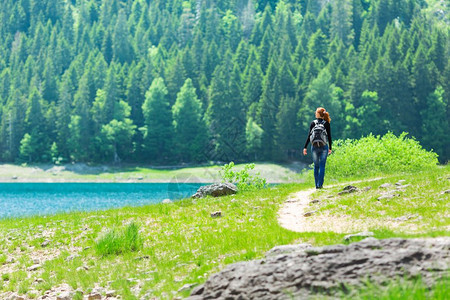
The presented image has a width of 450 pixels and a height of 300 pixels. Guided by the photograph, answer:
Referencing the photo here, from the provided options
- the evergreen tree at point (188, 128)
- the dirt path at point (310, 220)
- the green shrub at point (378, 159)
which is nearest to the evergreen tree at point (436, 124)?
the evergreen tree at point (188, 128)

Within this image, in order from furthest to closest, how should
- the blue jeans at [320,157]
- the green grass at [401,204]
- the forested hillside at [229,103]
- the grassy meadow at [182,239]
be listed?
1. the forested hillside at [229,103]
2. the blue jeans at [320,157]
3. the green grass at [401,204]
4. the grassy meadow at [182,239]

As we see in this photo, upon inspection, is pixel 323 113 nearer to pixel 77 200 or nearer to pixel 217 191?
pixel 217 191

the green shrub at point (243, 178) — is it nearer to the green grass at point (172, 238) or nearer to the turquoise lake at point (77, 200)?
the turquoise lake at point (77, 200)

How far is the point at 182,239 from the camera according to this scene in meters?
15.4

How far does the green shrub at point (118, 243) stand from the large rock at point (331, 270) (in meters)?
6.58

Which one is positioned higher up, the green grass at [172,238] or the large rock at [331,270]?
the large rock at [331,270]

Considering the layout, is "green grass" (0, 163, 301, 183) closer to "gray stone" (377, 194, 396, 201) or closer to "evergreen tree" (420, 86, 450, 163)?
"evergreen tree" (420, 86, 450, 163)

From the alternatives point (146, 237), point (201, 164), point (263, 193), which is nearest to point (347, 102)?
point (201, 164)

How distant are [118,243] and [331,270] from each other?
28.3ft

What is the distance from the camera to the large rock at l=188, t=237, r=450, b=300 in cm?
795

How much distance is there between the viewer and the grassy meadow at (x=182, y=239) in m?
11.7

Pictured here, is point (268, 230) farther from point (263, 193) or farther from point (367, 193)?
point (263, 193)

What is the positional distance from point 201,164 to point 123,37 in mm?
89225

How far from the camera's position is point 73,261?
587 inches
